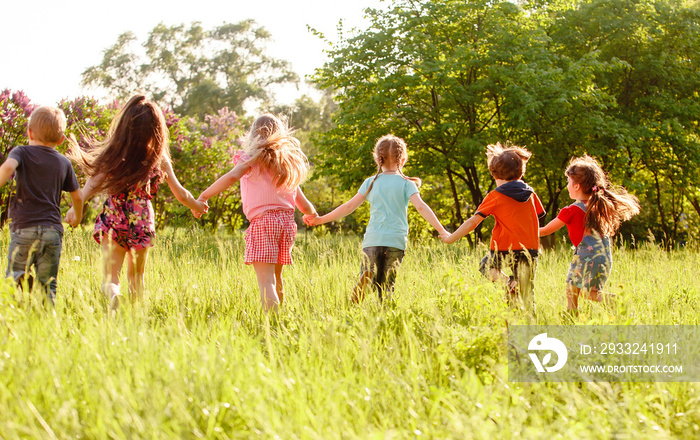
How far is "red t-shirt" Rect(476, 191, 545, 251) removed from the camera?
4449 mm

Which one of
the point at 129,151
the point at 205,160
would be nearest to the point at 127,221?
the point at 129,151

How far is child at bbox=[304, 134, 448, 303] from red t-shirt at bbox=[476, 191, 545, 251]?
0.44 m

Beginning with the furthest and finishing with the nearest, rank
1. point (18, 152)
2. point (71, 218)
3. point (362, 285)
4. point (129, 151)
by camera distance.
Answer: point (362, 285) < point (129, 151) < point (71, 218) < point (18, 152)

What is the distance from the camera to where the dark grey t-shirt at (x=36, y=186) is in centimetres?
378

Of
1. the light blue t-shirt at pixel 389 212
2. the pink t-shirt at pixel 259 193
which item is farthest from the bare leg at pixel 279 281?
the light blue t-shirt at pixel 389 212

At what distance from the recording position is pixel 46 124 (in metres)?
3.86

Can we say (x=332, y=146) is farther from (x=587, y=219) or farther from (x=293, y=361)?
(x=293, y=361)

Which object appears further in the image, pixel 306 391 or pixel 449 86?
pixel 449 86

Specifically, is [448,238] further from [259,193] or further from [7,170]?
[7,170]

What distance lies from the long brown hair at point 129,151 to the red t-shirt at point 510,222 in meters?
2.62

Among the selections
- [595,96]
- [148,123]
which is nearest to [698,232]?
[595,96]

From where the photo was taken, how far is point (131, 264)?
4.04 m

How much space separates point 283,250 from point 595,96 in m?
9.91

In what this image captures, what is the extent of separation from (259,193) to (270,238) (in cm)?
37
